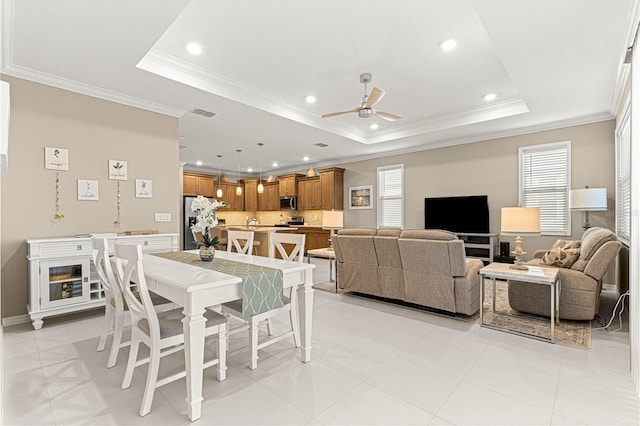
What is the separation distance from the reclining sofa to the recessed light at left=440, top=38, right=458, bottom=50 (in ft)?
6.49

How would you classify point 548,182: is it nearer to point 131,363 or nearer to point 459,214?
point 459,214

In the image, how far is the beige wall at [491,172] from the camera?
4949mm

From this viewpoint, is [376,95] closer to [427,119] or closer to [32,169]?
[427,119]

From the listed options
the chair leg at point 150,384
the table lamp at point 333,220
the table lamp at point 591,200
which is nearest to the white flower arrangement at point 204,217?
the chair leg at point 150,384

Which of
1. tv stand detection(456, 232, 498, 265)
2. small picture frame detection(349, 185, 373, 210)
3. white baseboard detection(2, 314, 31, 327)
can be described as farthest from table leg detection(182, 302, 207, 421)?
small picture frame detection(349, 185, 373, 210)

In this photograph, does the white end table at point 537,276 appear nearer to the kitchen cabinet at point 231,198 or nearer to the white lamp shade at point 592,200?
the white lamp shade at point 592,200

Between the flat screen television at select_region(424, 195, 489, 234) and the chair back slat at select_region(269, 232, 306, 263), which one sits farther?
the flat screen television at select_region(424, 195, 489, 234)

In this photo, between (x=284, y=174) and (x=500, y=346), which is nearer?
(x=500, y=346)

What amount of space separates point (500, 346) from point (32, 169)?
5.17 meters

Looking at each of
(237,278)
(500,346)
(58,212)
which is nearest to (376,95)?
(237,278)

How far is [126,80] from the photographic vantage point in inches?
142

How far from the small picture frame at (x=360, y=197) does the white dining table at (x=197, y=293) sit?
5.70 metres

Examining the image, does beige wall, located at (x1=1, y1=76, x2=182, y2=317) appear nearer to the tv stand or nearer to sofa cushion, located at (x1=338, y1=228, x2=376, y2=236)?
sofa cushion, located at (x1=338, y1=228, x2=376, y2=236)

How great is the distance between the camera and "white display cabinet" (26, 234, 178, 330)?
3219 millimetres
